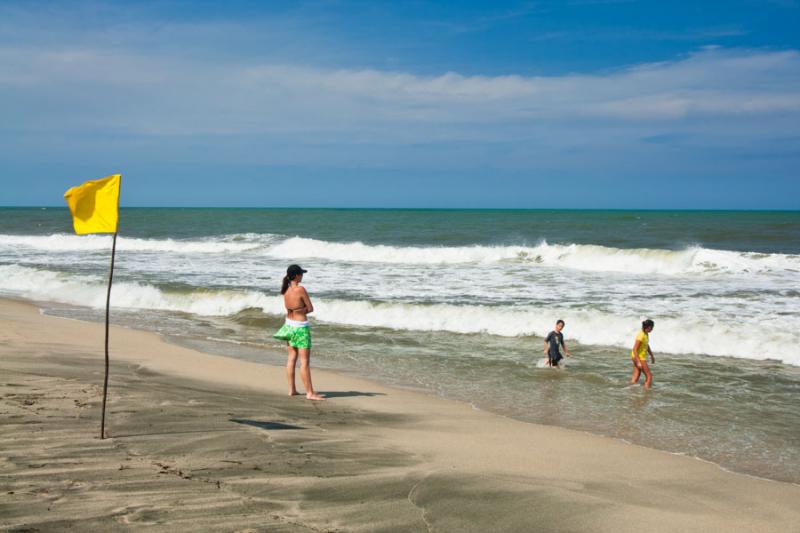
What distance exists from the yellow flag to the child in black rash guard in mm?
7932

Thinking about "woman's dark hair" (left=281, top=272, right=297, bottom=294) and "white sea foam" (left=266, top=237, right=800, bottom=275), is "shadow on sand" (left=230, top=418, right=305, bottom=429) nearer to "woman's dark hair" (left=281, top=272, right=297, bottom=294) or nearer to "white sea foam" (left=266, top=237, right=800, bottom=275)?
"woman's dark hair" (left=281, top=272, right=297, bottom=294)

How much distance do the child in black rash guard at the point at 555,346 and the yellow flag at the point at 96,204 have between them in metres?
7.93

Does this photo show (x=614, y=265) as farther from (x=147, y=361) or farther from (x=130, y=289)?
(x=147, y=361)

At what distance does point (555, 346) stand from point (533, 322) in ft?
13.4

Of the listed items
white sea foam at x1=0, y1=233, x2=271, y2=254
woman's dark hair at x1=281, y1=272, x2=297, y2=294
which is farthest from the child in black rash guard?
white sea foam at x1=0, y1=233, x2=271, y2=254

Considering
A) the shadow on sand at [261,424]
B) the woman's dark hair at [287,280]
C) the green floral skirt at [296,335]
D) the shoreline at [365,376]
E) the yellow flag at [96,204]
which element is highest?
the yellow flag at [96,204]

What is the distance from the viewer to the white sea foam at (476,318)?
44.0 ft

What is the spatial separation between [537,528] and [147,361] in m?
7.77

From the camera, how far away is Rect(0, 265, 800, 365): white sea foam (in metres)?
13.4

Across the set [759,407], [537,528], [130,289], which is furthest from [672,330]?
[130,289]

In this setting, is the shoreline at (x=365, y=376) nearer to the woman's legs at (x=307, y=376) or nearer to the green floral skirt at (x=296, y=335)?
the woman's legs at (x=307, y=376)

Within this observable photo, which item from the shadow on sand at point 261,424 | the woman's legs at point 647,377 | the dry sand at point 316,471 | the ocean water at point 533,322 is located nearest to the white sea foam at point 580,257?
the ocean water at point 533,322

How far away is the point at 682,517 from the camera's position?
482 cm

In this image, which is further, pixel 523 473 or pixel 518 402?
pixel 518 402
